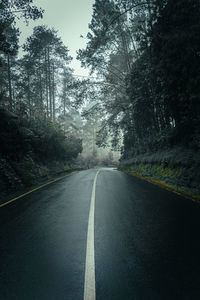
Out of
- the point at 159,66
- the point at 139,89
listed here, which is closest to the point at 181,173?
the point at 159,66

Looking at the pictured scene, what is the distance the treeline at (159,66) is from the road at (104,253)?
4983 mm

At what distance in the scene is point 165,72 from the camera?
7.98 m

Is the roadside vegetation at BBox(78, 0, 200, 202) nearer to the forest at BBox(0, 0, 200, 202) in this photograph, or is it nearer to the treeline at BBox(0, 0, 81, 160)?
the forest at BBox(0, 0, 200, 202)

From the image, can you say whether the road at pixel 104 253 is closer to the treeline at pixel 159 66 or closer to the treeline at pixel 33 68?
the treeline at pixel 159 66

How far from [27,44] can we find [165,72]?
61.3 ft

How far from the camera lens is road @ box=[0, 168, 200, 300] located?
7.70 ft

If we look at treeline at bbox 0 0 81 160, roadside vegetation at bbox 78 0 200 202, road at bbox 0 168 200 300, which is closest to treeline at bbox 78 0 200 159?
roadside vegetation at bbox 78 0 200 202

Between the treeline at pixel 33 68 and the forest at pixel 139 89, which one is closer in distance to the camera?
the forest at pixel 139 89

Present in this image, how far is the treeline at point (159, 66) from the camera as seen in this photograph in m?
7.08

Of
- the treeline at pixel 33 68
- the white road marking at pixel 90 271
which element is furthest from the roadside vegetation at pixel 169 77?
the treeline at pixel 33 68

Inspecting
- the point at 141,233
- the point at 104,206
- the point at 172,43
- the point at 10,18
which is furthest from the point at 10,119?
the point at 141,233

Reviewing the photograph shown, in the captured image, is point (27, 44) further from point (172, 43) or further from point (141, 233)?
point (141, 233)

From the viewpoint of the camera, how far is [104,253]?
3258mm

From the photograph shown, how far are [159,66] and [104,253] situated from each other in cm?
759
